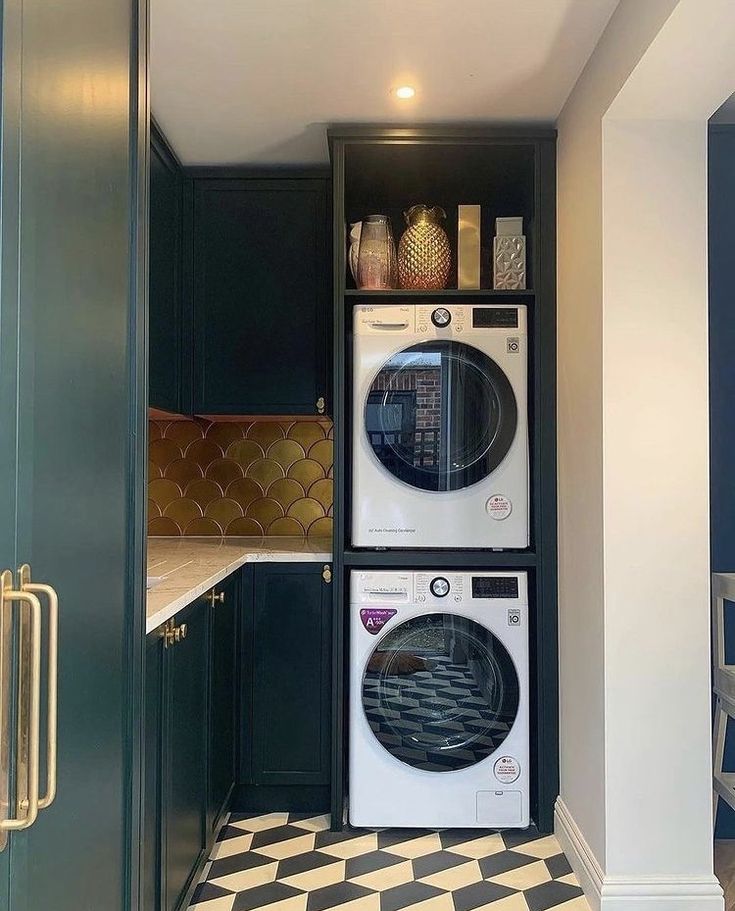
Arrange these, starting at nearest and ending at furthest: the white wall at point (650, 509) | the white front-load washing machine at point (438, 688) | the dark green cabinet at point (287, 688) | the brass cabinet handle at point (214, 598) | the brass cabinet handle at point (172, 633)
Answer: the brass cabinet handle at point (172, 633) → the white wall at point (650, 509) → the brass cabinet handle at point (214, 598) → the white front-load washing machine at point (438, 688) → the dark green cabinet at point (287, 688)

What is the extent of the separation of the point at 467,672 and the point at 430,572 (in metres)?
0.35

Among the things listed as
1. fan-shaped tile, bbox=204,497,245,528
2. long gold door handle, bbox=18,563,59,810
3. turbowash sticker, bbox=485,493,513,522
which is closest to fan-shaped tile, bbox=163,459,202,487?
fan-shaped tile, bbox=204,497,245,528

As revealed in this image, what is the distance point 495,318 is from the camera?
2.83m

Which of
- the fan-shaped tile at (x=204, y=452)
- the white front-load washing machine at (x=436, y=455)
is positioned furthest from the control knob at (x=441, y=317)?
the fan-shaped tile at (x=204, y=452)

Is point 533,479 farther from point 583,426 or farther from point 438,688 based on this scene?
point 438,688

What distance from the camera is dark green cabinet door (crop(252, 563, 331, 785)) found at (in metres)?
2.95

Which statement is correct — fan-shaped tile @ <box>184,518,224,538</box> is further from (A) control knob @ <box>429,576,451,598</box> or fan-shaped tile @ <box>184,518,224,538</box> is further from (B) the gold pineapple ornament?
(B) the gold pineapple ornament

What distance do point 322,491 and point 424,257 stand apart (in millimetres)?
1086

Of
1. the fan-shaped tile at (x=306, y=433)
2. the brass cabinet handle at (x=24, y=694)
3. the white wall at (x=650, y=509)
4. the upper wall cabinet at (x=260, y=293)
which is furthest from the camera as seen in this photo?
the fan-shaped tile at (x=306, y=433)

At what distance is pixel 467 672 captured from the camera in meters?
2.80

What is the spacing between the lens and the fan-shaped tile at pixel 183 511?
3541mm

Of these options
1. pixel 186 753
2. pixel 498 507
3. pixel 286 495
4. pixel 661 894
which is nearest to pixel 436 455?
pixel 498 507

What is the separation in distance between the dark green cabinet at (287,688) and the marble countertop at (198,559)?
5 centimetres

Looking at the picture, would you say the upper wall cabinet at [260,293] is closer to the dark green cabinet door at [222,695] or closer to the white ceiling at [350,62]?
the white ceiling at [350,62]
